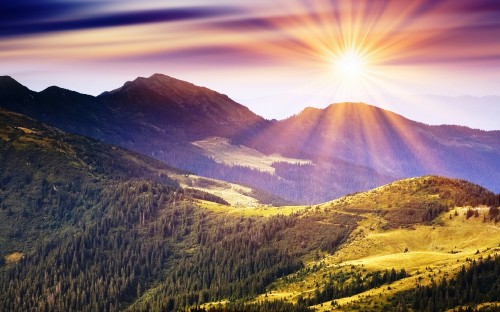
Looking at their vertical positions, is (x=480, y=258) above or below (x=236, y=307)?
above

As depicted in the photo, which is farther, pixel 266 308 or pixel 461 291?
pixel 266 308

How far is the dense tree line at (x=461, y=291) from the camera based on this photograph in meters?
164

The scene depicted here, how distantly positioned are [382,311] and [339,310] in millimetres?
13110

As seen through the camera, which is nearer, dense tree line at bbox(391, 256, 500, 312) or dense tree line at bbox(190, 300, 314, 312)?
dense tree line at bbox(391, 256, 500, 312)

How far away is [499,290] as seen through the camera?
164 metres

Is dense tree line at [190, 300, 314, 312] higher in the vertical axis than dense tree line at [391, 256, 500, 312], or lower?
lower

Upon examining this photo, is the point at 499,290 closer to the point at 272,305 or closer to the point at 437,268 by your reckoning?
the point at 437,268

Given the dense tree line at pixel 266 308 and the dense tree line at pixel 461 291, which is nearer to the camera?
the dense tree line at pixel 461 291

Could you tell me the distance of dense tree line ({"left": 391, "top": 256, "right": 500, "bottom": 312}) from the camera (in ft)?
539

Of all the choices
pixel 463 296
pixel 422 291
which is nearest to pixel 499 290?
pixel 463 296

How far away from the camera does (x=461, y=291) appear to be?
6703 inches

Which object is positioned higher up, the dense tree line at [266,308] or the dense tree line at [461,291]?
the dense tree line at [461,291]

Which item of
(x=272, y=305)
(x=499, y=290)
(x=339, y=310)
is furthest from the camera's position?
(x=272, y=305)

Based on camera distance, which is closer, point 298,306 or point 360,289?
point 298,306
